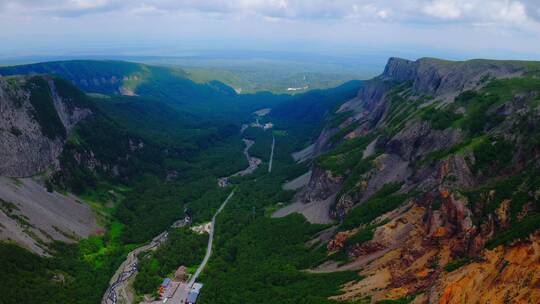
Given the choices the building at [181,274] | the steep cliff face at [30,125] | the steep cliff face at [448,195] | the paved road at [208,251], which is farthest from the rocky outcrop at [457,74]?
the steep cliff face at [30,125]

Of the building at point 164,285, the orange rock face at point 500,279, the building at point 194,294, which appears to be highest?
the orange rock face at point 500,279

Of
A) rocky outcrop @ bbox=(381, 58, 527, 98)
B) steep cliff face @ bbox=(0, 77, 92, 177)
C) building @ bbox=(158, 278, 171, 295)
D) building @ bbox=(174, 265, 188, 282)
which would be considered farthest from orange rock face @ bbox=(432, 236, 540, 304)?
steep cliff face @ bbox=(0, 77, 92, 177)

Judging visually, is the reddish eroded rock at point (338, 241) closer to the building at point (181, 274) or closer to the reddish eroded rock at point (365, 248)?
the reddish eroded rock at point (365, 248)

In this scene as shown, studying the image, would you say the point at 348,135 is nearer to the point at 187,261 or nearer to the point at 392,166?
the point at 392,166

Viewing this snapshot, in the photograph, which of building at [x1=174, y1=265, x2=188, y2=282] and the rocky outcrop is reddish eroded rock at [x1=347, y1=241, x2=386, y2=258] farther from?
the rocky outcrop

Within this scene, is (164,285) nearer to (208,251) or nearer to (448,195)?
(208,251)

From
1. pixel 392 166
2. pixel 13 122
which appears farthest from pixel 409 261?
pixel 13 122
